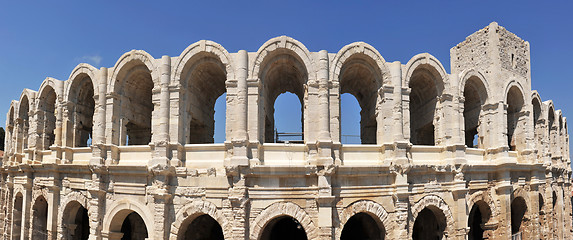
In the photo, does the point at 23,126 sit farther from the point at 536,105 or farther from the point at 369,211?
the point at 536,105

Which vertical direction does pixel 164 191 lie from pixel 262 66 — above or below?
below

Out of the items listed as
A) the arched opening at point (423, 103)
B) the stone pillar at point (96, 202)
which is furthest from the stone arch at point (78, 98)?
the arched opening at point (423, 103)

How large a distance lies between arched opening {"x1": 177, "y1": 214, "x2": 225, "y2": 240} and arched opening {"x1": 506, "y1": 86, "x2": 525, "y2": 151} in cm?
1467

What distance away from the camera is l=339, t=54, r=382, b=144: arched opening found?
12.9 meters

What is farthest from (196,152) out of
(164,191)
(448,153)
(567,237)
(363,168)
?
(567,237)

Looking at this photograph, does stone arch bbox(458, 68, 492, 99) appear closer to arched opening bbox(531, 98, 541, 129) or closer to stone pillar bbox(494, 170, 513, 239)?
stone pillar bbox(494, 170, 513, 239)

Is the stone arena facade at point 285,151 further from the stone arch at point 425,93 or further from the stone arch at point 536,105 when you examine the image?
the stone arch at point 536,105

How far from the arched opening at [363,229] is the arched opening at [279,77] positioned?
5.33 m

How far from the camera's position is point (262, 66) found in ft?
39.9

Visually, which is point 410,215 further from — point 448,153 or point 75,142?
point 75,142

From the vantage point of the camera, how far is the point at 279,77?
15.0 meters

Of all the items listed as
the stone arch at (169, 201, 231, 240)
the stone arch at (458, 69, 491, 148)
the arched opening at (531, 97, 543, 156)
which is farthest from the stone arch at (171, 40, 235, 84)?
the arched opening at (531, 97, 543, 156)

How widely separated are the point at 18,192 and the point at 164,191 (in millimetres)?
11121

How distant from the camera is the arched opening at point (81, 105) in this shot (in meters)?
14.7
